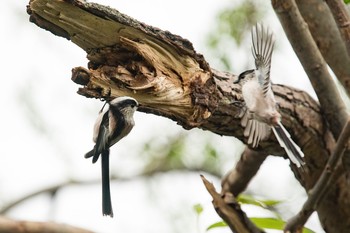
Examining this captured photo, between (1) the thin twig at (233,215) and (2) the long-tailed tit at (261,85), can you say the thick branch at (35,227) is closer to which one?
(1) the thin twig at (233,215)

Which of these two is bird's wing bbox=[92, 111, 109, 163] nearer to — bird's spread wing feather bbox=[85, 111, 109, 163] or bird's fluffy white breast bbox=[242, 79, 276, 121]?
bird's spread wing feather bbox=[85, 111, 109, 163]

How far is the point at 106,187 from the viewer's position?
188cm

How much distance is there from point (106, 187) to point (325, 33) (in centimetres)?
91

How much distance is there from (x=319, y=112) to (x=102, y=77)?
0.94 metres

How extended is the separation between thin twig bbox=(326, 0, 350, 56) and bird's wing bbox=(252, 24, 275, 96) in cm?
17

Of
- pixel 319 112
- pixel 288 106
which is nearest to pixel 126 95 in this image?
pixel 288 106

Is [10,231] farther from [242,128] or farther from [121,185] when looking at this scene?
[121,185]

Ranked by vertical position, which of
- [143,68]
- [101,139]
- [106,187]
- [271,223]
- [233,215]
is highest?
[143,68]

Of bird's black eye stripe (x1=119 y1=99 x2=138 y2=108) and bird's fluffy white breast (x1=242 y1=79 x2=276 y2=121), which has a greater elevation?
bird's black eye stripe (x1=119 y1=99 x2=138 y2=108)

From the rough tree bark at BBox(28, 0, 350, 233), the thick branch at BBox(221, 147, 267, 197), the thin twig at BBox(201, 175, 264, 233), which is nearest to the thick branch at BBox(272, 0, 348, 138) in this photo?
the thick branch at BBox(221, 147, 267, 197)

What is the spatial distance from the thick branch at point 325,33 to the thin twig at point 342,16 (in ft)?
1.30

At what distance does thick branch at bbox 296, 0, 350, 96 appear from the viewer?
7.53 feet

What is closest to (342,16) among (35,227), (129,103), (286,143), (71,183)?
(286,143)

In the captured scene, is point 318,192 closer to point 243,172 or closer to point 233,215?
point 233,215
